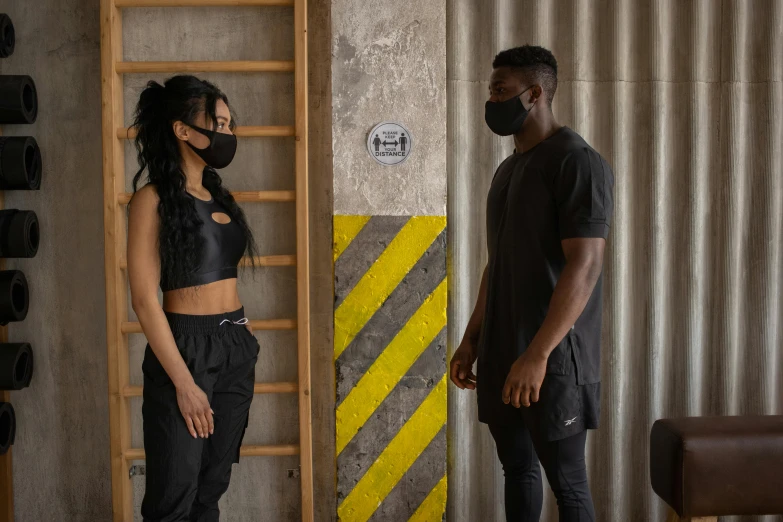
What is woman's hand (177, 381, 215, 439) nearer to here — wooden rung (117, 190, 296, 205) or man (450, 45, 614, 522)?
man (450, 45, 614, 522)

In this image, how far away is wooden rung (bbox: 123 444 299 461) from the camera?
2.76m

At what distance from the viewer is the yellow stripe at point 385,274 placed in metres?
2.73

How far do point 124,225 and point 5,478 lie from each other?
123 cm

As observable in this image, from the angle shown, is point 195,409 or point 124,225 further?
point 124,225

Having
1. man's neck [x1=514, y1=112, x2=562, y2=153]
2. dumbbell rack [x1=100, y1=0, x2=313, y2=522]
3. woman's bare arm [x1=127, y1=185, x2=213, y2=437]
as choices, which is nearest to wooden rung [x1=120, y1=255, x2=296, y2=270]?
dumbbell rack [x1=100, y1=0, x2=313, y2=522]

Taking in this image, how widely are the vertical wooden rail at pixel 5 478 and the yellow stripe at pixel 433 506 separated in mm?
1753

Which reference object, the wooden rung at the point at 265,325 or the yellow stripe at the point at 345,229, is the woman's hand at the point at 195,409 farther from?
Answer: the yellow stripe at the point at 345,229

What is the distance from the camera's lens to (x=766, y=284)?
2906 millimetres

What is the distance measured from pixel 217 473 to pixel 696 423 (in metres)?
1.67

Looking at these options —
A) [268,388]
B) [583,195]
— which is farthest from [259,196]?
[583,195]

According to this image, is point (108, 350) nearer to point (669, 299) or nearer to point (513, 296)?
point (513, 296)

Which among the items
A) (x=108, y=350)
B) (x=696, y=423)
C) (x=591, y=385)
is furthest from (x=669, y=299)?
(x=108, y=350)

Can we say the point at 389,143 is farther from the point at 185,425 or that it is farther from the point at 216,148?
the point at 185,425

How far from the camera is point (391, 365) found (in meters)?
2.75
